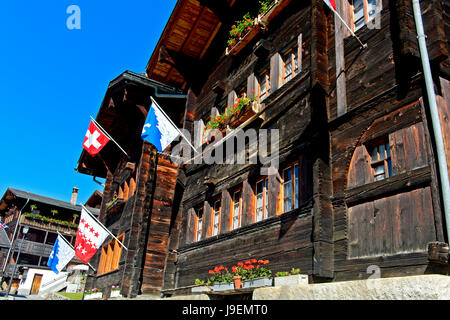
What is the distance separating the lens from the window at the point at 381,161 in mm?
6529

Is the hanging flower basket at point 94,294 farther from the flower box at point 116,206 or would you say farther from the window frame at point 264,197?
the window frame at point 264,197

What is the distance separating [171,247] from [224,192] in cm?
465

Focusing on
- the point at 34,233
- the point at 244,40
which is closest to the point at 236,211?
the point at 244,40

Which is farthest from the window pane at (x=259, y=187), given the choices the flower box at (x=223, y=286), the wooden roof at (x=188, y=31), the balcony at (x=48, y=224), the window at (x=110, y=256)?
the balcony at (x=48, y=224)

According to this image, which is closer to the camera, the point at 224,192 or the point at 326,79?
the point at 326,79

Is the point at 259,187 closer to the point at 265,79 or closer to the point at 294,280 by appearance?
the point at 265,79

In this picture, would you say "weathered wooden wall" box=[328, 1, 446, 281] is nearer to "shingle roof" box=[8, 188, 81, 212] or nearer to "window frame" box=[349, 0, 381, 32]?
"window frame" box=[349, 0, 381, 32]

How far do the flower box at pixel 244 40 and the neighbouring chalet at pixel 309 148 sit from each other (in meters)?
0.06

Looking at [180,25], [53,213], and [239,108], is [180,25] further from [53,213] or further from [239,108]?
[53,213]

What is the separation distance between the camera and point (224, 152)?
11.7m

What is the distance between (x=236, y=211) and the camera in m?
10.6
